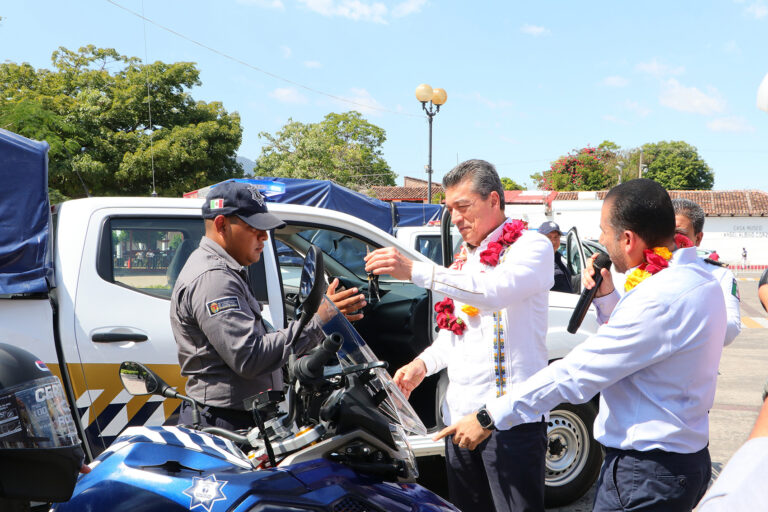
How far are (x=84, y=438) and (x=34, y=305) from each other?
67cm

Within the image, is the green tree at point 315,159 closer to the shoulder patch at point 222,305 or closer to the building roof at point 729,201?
the building roof at point 729,201

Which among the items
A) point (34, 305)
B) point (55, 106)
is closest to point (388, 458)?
point (34, 305)

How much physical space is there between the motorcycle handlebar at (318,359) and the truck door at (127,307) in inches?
69.4

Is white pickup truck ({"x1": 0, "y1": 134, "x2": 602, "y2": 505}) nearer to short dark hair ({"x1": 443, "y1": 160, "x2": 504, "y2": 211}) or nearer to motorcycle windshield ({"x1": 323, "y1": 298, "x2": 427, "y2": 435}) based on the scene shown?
motorcycle windshield ({"x1": 323, "y1": 298, "x2": 427, "y2": 435})

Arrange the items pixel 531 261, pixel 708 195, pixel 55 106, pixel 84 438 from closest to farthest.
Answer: pixel 531 261
pixel 84 438
pixel 55 106
pixel 708 195

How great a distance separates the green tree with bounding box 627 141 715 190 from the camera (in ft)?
238

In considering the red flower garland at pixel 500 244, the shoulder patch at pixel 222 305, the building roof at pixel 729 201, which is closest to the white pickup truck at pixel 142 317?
the shoulder patch at pixel 222 305

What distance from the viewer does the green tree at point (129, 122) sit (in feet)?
68.3

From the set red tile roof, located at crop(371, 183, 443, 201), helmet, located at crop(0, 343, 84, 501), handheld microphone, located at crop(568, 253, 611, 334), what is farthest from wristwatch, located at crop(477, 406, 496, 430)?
red tile roof, located at crop(371, 183, 443, 201)

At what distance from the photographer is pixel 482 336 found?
7.56 feet

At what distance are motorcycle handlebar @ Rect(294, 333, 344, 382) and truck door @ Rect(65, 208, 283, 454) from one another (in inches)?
69.4

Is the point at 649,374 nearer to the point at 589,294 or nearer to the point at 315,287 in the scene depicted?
the point at 589,294

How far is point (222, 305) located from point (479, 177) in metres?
1.07

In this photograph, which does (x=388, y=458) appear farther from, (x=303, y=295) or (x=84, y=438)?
(x=84, y=438)
